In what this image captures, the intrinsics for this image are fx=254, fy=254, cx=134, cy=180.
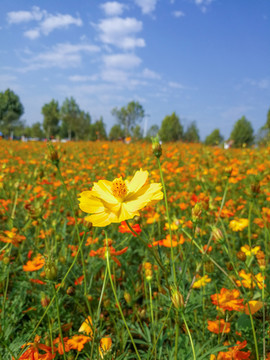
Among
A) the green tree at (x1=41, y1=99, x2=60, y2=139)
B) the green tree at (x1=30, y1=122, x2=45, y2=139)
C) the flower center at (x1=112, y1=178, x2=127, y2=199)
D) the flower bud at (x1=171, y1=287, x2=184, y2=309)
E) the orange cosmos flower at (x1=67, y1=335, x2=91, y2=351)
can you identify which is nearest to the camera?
the flower bud at (x1=171, y1=287, x2=184, y2=309)

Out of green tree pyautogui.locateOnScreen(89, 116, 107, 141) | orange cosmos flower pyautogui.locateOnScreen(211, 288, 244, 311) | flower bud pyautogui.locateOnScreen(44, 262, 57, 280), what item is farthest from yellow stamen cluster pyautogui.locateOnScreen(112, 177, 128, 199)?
green tree pyautogui.locateOnScreen(89, 116, 107, 141)


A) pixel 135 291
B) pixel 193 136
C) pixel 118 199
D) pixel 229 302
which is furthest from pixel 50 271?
pixel 193 136

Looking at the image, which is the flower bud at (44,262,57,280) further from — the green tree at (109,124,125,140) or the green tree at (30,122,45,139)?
the green tree at (30,122,45,139)

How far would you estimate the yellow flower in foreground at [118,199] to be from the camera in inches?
16.3

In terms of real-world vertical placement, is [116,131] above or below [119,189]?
above

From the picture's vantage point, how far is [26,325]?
0.87m

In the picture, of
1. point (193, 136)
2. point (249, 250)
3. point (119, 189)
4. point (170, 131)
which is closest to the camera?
point (119, 189)

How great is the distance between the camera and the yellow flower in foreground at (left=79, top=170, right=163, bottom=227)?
41 centimetres

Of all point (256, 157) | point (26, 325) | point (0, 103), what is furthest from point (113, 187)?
point (0, 103)

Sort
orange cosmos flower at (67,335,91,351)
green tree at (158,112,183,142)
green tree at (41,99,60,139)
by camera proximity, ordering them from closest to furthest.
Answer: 1. orange cosmos flower at (67,335,91,351)
2. green tree at (158,112,183,142)
3. green tree at (41,99,60,139)

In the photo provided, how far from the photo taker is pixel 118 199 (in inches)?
19.6

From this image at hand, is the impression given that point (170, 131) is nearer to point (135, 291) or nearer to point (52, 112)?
point (135, 291)

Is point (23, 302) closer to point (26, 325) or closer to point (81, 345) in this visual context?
point (26, 325)

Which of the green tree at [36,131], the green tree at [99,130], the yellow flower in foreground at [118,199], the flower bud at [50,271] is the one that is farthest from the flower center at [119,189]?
the green tree at [36,131]
